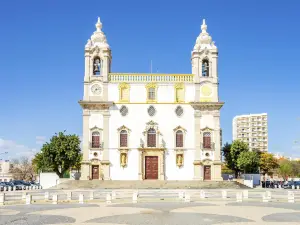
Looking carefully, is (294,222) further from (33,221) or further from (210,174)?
(210,174)

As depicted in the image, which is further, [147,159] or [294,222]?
[147,159]

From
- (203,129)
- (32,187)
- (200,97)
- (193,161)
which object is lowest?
(32,187)

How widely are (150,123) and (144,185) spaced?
7.22 m

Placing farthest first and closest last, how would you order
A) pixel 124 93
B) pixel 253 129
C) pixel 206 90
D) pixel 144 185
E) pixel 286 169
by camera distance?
pixel 253 129 → pixel 286 169 → pixel 206 90 → pixel 124 93 → pixel 144 185

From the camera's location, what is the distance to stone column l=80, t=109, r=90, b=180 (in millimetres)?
46531

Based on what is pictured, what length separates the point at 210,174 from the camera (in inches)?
1850

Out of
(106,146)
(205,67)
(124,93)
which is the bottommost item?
Answer: (106,146)

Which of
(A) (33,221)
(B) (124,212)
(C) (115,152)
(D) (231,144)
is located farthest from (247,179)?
(A) (33,221)

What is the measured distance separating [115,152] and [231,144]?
51.8 feet

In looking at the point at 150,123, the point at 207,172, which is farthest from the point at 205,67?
the point at 207,172

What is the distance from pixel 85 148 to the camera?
47062 mm

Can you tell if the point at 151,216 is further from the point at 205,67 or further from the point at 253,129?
the point at 253,129

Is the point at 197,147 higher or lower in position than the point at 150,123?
lower

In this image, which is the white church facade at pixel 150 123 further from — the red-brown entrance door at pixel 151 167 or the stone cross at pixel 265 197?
the stone cross at pixel 265 197
